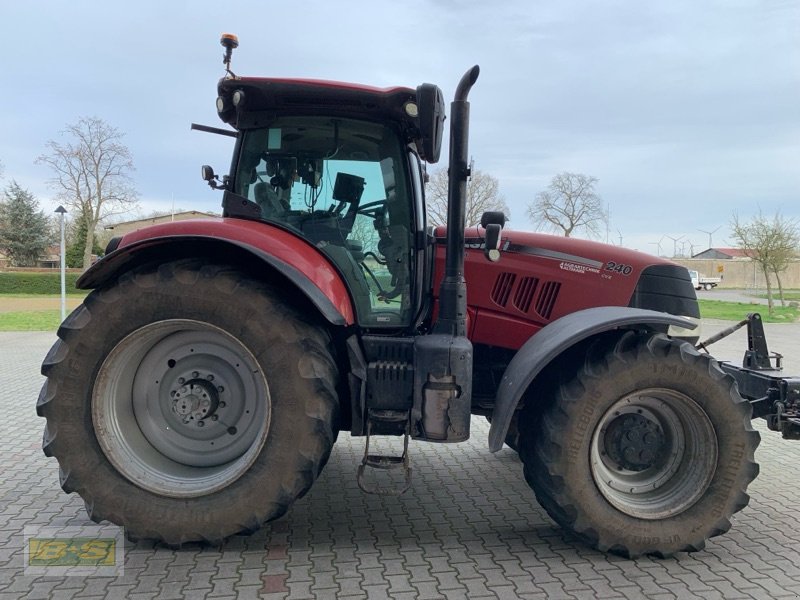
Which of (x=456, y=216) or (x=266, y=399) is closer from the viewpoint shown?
(x=266, y=399)

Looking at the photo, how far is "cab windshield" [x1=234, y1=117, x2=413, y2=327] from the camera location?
135 inches

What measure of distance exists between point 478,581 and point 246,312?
1.72 metres

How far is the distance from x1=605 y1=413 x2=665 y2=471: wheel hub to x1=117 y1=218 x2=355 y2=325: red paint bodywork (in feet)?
5.15

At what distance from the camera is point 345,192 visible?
11.3ft

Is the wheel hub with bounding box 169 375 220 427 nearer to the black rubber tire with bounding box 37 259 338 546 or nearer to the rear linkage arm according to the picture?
the black rubber tire with bounding box 37 259 338 546

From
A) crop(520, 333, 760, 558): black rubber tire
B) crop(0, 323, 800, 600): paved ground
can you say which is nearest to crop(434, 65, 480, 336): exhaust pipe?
crop(520, 333, 760, 558): black rubber tire

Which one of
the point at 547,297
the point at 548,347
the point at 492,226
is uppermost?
the point at 492,226

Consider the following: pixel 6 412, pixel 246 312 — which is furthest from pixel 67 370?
pixel 6 412

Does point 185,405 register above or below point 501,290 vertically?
below

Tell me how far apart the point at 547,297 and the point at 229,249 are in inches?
73.9

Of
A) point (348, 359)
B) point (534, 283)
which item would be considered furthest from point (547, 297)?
point (348, 359)

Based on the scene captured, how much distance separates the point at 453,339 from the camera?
3246 mm

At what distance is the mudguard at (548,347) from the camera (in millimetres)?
3012

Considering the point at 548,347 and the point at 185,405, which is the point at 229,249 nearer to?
the point at 185,405
